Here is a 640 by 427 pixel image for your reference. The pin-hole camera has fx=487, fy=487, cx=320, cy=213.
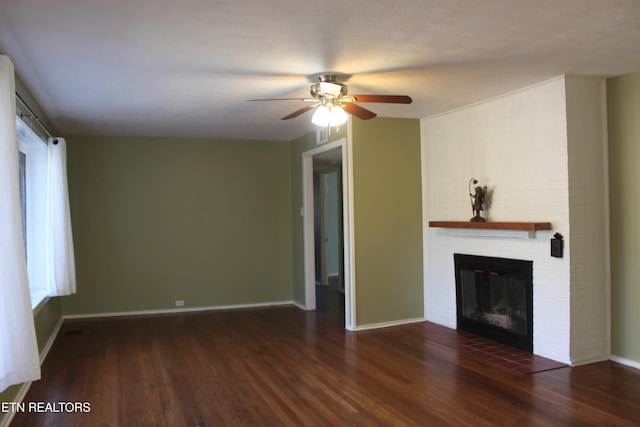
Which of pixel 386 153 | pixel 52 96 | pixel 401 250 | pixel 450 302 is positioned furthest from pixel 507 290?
pixel 52 96

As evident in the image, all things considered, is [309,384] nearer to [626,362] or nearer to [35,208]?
[626,362]

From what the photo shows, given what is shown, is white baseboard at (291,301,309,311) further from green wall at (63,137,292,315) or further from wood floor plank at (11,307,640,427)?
wood floor plank at (11,307,640,427)

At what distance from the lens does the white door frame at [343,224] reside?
541 centimetres

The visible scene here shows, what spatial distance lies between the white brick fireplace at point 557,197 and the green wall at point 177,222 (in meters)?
3.27

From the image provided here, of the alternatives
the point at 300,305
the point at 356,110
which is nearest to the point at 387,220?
the point at 356,110

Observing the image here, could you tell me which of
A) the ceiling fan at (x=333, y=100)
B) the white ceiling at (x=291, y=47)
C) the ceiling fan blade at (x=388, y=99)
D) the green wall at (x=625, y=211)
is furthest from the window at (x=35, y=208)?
the green wall at (x=625, y=211)

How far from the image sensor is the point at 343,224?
5.95 metres

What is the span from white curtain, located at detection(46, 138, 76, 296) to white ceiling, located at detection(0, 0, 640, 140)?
1.95 feet

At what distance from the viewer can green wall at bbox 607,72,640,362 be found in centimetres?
402

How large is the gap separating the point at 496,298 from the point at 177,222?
4.26 m

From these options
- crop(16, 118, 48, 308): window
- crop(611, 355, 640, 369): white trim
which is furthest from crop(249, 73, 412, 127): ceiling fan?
crop(16, 118, 48, 308): window

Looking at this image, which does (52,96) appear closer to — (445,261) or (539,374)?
(445,261)

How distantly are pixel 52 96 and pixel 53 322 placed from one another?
8.38 ft

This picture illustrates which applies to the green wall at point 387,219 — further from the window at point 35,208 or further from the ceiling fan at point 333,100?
the window at point 35,208
